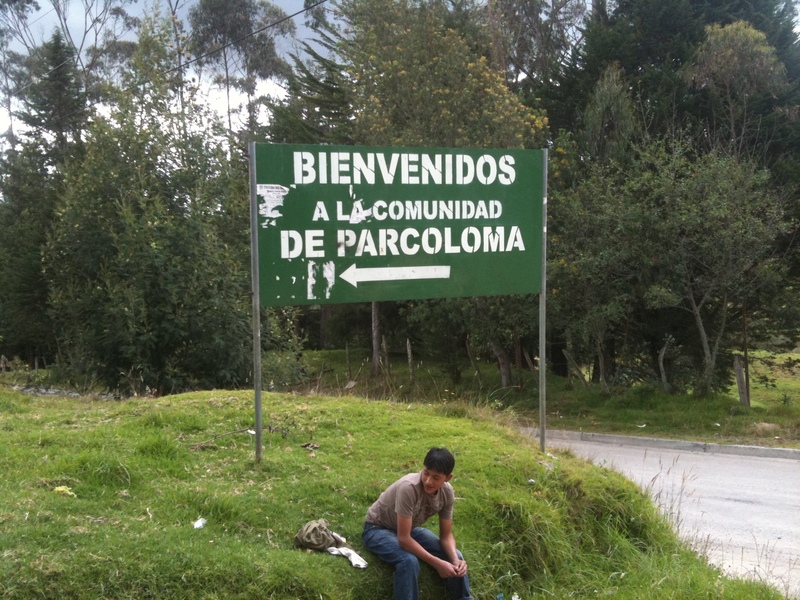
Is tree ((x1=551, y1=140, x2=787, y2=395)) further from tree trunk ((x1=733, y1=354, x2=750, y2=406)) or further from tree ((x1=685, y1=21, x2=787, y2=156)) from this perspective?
tree ((x1=685, y1=21, x2=787, y2=156))

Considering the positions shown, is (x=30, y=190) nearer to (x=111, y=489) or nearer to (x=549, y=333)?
(x=549, y=333)

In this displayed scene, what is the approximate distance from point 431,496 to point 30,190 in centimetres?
2527

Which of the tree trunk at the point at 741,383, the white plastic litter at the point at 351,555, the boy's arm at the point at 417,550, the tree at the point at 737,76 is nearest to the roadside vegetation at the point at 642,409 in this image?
the tree trunk at the point at 741,383

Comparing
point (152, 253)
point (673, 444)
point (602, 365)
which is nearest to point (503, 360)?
point (602, 365)

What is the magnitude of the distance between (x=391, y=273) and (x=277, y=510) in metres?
2.08

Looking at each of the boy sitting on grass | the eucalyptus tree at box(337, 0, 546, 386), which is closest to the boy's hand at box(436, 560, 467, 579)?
the boy sitting on grass

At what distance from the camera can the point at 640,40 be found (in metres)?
21.0

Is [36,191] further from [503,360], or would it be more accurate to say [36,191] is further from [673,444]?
[673,444]

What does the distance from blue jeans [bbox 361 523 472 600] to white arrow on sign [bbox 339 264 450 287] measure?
1995 millimetres

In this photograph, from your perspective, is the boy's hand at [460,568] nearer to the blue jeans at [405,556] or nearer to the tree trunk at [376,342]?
the blue jeans at [405,556]

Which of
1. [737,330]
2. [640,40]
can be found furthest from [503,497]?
[640,40]

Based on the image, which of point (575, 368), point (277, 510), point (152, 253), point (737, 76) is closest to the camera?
point (277, 510)

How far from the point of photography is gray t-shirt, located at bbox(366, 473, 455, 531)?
4641mm

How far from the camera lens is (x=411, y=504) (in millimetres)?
4633
